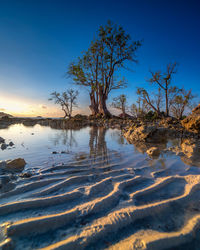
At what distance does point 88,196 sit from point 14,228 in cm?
74

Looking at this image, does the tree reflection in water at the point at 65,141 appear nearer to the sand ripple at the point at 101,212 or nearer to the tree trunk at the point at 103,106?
the sand ripple at the point at 101,212

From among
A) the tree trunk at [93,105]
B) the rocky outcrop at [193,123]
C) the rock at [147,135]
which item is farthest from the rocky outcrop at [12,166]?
the tree trunk at [93,105]

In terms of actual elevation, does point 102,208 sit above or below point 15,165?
below

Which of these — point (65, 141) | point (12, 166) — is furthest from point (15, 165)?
point (65, 141)

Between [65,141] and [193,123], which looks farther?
[193,123]

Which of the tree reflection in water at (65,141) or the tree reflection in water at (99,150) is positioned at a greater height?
the tree reflection in water at (65,141)

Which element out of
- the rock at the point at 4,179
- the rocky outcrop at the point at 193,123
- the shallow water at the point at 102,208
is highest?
the rocky outcrop at the point at 193,123

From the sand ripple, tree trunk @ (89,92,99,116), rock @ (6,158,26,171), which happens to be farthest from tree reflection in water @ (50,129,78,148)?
tree trunk @ (89,92,99,116)

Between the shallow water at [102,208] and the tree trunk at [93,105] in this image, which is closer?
the shallow water at [102,208]

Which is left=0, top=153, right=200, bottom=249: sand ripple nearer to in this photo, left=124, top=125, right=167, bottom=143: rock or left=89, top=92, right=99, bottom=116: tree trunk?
left=124, top=125, right=167, bottom=143: rock

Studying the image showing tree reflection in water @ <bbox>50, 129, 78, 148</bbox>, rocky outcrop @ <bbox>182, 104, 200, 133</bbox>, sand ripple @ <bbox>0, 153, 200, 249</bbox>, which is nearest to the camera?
sand ripple @ <bbox>0, 153, 200, 249</bbox>

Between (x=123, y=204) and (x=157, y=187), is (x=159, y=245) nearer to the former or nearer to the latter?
(x=123, y=204)

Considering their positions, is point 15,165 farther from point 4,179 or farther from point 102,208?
point 102,208

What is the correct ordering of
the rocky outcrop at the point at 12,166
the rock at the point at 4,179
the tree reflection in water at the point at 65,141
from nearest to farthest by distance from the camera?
the rock at the point at 4,179, the rocky outcrop at the point at 12,166, the tree reflection in water at the point at 65,141
